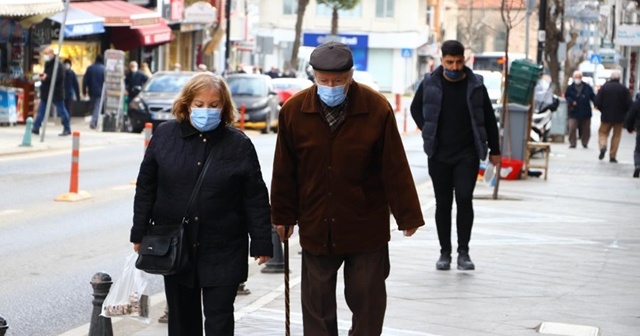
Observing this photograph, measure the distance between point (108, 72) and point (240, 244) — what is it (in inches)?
1086

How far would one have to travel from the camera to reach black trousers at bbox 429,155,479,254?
1092 cm

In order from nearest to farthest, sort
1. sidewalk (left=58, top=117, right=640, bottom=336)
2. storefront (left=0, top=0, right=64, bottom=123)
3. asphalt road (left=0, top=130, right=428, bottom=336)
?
sidewalk (left=58, top=117, right=640, bottom=336)
asphalt road (left=0, top=130, right=428, bottom=336)
storefront (left=0, top=0, right=64, bottom=123)

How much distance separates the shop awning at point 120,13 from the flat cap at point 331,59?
3227cm

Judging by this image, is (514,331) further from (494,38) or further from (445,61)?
(494,38)

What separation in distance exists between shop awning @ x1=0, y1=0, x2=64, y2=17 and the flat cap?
23.9m

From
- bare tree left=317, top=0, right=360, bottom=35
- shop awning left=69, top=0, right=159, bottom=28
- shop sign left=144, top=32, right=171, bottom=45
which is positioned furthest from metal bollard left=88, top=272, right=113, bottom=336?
bare tree left=317, top=0, right=360, bottom=35

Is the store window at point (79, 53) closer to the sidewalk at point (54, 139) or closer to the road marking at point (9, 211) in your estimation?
the sidewalk at point (54, 139)

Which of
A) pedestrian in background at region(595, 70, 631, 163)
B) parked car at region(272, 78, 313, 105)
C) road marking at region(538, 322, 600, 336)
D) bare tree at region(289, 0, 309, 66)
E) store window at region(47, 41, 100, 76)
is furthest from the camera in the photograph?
bare tree at region(289, 0, 309, 66)

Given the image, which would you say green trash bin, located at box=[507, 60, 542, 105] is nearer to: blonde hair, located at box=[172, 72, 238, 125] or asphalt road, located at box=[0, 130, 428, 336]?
asphalt road, located at box=[0, 130, 428, 336]

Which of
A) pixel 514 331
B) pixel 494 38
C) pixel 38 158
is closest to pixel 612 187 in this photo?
pixel 38 158

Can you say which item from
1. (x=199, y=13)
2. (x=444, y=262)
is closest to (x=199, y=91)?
Result: (x=444, y=262)

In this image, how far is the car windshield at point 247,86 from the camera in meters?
36.0

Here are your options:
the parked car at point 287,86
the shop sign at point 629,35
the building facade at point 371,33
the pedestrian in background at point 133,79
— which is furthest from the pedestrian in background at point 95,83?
the building facade at point 371,33

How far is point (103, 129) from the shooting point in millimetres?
32719
